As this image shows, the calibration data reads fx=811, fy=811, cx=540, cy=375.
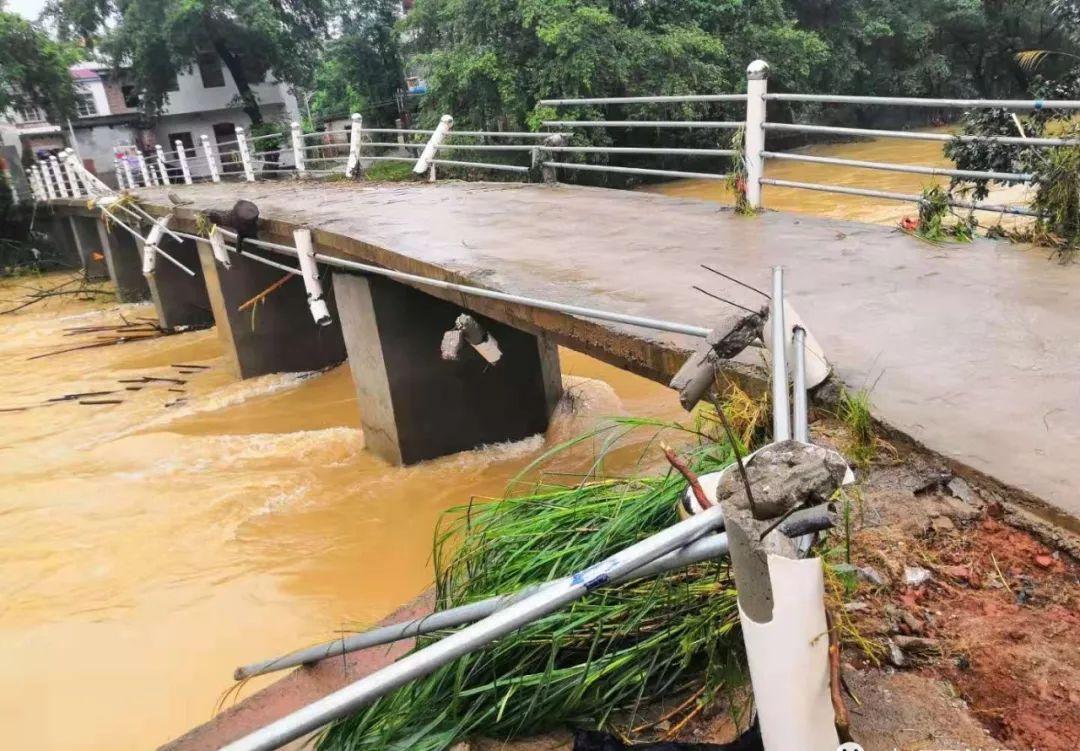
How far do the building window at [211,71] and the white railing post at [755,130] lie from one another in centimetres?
3190

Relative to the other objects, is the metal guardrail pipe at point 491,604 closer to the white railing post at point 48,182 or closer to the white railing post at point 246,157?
the white railing post at point 246,157

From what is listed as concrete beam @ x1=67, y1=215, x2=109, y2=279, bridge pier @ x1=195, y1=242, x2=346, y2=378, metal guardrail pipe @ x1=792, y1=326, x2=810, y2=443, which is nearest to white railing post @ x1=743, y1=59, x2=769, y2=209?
metal guardrail pipe @ x1=792, y1=326, x2=810, y2=443

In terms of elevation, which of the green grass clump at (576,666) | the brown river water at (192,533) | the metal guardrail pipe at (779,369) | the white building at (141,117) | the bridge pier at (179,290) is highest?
the white building at (141,117)

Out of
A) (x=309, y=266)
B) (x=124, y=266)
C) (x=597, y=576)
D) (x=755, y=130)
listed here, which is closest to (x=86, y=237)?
(x=124, y=266)

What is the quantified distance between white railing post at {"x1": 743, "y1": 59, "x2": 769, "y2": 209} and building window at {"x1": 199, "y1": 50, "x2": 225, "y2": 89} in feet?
105

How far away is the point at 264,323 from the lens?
1088 centimetres

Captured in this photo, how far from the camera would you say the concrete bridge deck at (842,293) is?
273 centimetres

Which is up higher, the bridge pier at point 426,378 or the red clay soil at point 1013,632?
the red clay soil at point 1013,632

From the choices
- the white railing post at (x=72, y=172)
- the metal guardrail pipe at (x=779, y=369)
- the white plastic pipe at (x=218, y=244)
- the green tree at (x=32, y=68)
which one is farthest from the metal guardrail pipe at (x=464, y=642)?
the green tree at (x=32, y=68)

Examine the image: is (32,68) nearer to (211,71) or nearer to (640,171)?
(211,71)

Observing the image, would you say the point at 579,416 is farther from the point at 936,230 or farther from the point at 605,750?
the point at 605,750

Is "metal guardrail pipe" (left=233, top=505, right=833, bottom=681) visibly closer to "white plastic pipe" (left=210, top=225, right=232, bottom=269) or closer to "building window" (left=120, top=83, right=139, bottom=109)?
"white plastic pipe" (left=210, top=225, right=232, bottom=269)

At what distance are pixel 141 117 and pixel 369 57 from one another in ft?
35.4

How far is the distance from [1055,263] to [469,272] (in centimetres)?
342
